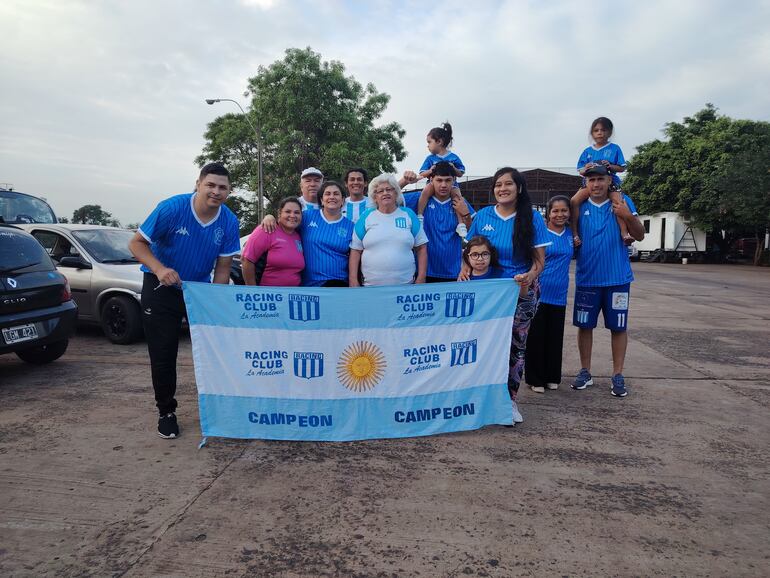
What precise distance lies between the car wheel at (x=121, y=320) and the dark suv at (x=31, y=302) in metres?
1.06

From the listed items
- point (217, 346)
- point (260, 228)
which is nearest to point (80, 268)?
point (260, 228)

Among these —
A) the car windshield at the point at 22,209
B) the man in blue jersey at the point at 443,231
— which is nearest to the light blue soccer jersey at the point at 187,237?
the man in blue jersey at the point at 443,231

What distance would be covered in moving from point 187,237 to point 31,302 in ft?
8.44

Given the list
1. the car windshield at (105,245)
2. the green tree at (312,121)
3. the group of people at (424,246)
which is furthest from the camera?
the green tree at (312,121)

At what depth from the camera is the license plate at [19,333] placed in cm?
482

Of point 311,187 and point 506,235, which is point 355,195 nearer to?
point 311,187

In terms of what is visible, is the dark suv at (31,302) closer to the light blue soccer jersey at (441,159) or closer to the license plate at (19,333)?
the license plate at (19,333)

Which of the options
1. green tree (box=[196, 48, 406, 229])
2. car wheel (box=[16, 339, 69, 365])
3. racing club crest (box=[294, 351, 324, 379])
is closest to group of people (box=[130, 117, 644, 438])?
racing club crest (box=[294, 351, 324, 379])

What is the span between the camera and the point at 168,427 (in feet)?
12.2

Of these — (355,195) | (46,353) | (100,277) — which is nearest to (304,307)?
(355,195)

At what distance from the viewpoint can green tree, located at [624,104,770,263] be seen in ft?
90.4

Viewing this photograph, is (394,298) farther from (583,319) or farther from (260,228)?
(583,319)

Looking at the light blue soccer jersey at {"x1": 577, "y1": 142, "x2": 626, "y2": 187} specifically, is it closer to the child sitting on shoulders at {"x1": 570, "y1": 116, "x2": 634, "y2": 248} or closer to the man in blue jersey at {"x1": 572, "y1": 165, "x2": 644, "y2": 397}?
the child sitting on shoulders at {"x1": 570, "y1": 116, "x2": 634, "y2": 248}

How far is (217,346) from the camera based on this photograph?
3.69 m
